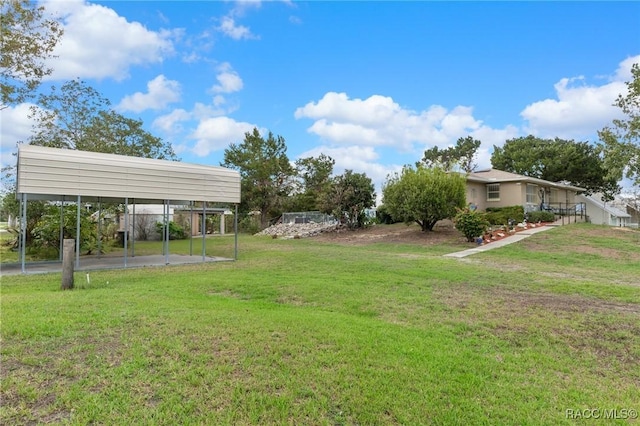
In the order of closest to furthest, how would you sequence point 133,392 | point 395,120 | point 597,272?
point 133,392 → point 597,272 → point 395,120

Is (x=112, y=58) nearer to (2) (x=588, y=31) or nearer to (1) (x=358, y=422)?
(1) (x=358, y=422)

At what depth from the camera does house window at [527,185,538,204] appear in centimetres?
2656

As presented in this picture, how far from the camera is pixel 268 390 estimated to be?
9.98 ft

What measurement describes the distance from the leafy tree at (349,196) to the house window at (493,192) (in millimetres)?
8801

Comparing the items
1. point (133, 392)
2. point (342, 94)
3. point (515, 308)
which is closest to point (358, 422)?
point (133, 392)

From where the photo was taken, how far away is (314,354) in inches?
147

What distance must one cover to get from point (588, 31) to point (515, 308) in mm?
10131

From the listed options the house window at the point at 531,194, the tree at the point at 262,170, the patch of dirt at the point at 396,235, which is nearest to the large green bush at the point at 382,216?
the patch of dirt at the point at 396,235

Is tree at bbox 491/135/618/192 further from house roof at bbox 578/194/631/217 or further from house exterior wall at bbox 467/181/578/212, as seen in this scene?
house exterior wall at bbox 467/181/578/212

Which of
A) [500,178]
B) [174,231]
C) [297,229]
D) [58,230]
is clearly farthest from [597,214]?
[58,230]

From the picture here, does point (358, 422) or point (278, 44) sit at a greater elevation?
point (278, 44)

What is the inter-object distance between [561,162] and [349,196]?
71.5 feet

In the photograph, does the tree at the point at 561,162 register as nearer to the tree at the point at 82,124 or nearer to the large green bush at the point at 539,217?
the large green bush at the point at 539,217

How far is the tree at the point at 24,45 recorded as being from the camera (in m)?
12.1
